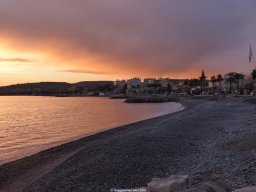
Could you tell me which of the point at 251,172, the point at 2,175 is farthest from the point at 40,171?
the point at 251,172


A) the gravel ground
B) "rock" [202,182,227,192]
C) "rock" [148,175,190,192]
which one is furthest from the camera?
the gravel ground

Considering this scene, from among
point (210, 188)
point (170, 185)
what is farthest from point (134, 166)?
point (210, 188)

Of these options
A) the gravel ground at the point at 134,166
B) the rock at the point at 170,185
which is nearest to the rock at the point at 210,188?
the rock at the point at 170,185

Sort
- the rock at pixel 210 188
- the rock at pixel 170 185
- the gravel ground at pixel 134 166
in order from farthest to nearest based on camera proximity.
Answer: the gravel ground at pixel 134 166, the rock at pixel 170 185, the rock at pixel 210 188

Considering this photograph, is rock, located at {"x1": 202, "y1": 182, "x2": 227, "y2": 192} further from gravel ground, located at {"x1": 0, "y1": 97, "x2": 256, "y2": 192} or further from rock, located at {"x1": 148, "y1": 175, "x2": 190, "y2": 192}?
gravel ground, located at {"x1": 0, "y1": 97, "x2": 256, "y2": 192}

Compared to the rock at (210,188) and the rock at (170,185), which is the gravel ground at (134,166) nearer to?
the rock at (170,185)

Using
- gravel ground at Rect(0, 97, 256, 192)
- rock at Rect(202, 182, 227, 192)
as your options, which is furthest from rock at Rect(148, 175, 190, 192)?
gravel ground at Rect(0, 97, 256, 192)

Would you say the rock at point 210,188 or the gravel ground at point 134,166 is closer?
the rock at point 210,188

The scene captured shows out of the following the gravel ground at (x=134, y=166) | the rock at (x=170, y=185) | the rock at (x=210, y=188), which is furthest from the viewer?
the gravel ground at (x=134, y=166)

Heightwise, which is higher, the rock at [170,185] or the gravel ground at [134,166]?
the rock at [170,185]

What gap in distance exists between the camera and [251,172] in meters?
11.4

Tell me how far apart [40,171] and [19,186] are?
103 inches

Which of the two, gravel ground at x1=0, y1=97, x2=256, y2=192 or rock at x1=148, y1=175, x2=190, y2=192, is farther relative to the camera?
gravel ground at x1=0, y1=97, x2=256, y2=192

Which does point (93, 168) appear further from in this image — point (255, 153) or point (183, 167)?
point (255, 153)
